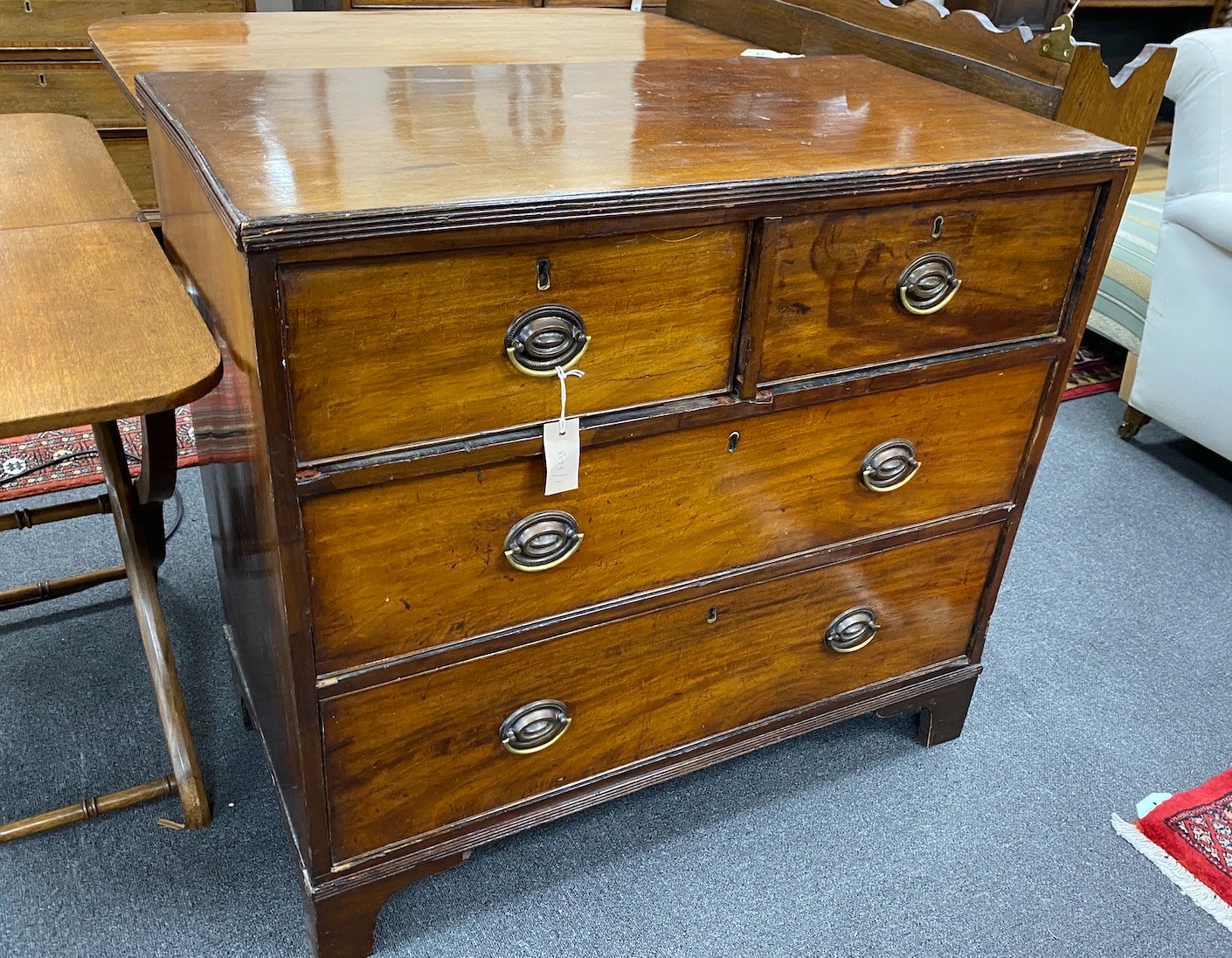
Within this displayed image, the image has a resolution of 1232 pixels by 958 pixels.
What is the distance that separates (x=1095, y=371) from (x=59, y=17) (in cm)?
295

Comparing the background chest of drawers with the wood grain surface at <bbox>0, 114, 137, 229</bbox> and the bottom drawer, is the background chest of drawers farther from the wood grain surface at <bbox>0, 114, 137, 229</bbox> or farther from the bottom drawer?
the bottom drawer

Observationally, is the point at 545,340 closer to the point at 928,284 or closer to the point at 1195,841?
the point at 928,284

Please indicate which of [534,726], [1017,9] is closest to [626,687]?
[534,726]

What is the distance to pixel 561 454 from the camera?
1.04 metres

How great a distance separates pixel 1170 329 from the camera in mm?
2311

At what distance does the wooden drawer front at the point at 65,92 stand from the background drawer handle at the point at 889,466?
2369mm

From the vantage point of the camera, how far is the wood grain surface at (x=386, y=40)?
4.91ft

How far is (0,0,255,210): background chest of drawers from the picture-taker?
2.67 metres

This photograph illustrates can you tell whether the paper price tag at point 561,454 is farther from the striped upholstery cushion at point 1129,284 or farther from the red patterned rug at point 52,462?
the striped upholstery cushion at point 1129,284

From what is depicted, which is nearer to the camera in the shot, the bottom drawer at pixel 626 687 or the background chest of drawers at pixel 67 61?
the bottom drawer at pixel 626 687

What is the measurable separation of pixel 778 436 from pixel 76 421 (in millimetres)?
718

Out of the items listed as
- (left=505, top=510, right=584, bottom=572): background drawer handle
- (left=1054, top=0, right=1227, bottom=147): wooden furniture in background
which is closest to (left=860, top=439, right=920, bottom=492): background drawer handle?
(left=505, top=510, right=584, bottom=572): background drawer handle

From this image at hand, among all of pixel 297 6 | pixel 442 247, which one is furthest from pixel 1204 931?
pixel 297 6

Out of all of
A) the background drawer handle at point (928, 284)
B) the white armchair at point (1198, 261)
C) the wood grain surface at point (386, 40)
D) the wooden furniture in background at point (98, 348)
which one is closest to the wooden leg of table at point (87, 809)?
the wooden furniture in background at point (98, 348)
